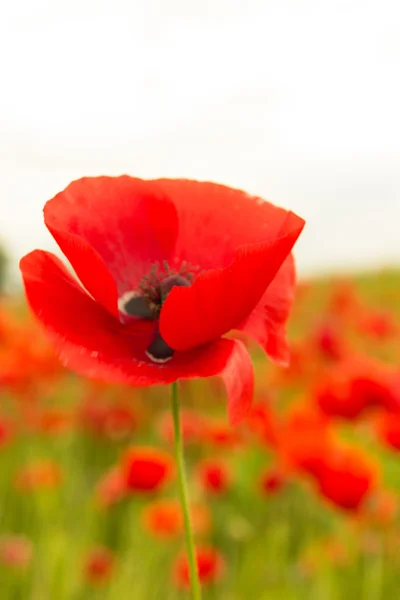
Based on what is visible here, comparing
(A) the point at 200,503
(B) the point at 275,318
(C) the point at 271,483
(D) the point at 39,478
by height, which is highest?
(B) the point at 275,318

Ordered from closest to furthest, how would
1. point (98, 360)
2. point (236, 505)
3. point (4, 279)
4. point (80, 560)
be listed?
1. point (98, 360)
2. point (80, 560)
3. point (236, 505)
4. point (4, 279)

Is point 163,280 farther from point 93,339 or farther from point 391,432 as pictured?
point 391,432

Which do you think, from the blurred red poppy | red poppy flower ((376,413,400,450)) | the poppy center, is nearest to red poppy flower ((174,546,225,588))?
the blurred red poppy

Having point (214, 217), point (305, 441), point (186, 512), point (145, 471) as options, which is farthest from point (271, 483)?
point (186, 512)

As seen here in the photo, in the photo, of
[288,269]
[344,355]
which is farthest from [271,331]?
[344,355]

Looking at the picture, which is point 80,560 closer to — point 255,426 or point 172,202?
point 255,426
